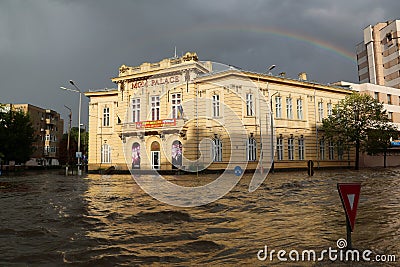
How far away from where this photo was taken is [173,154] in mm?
37875

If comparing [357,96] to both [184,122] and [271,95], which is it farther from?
[184,122]

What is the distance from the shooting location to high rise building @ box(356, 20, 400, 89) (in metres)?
59.7

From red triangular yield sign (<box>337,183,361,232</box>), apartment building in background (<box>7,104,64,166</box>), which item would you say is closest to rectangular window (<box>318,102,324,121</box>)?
red triangular yield sign (<box>337,183,361,232</box>)

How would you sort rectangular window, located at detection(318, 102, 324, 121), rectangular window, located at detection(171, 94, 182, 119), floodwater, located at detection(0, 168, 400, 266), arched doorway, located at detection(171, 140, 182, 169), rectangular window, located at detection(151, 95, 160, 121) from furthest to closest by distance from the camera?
rectangular window, located at detection(318, 102, 324, 121), rectangular window, located at detection(151, 95, 160, 121), rectangular window, located at detection(171, 94, 182, 119), arched doorway, located at detection(171, 140, 182, 169), floodwater, located at detection(0, 168, 400, 266)

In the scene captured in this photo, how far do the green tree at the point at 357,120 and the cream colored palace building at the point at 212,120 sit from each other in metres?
2.85

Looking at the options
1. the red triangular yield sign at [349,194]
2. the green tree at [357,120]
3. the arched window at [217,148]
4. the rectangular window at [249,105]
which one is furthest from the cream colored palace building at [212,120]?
the red triangular yield sign at [349,194]

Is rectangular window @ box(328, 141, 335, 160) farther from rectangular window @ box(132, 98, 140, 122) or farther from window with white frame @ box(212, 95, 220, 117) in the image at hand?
rectangular window @ box(132, 98, 140, 122)

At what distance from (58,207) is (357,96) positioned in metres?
36.1

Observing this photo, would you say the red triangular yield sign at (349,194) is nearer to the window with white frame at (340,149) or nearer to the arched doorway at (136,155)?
the arched doorway at (136,155)

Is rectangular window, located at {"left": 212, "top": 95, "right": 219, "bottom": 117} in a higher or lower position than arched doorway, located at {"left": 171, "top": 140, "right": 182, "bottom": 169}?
higher

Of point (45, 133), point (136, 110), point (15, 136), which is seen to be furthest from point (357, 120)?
point (45, 133)

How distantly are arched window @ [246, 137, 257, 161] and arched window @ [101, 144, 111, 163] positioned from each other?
18.4 metres

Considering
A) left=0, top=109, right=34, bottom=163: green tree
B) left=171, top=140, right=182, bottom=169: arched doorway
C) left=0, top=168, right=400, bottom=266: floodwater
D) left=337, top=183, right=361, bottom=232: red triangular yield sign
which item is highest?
left=0, top=109, right=34, bottom=163: green tree

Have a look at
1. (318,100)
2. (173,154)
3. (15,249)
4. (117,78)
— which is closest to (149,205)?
(15,249)
